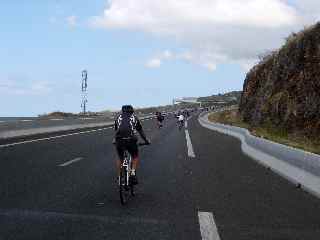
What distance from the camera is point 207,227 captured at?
24.7 ft

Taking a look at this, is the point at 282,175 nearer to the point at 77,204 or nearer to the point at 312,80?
the point at 77,204

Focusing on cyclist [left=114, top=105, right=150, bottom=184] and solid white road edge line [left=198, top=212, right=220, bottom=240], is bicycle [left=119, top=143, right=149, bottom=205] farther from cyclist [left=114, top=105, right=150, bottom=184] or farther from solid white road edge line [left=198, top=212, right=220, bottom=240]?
solid white road edge line [left=198, top=212, right=220, bottom=240]

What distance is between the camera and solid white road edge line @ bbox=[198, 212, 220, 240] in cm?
696

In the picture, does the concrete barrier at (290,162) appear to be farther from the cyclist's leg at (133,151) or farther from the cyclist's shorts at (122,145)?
the cyclist's shorts at (122,145)

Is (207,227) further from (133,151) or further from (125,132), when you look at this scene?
(133,151)

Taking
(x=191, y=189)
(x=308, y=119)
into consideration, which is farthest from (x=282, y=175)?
(x=308, y=119)

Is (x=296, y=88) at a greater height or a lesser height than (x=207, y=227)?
greater

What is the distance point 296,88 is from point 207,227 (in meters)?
26.2

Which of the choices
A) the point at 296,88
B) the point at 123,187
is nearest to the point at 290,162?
the point at 123,187

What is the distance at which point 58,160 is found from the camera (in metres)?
16.8

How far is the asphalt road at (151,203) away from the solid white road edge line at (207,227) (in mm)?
80

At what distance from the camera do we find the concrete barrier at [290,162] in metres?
11.5

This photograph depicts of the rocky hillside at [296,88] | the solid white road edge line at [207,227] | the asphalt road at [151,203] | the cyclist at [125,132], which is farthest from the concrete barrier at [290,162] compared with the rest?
the rocky hillside at [296,88]

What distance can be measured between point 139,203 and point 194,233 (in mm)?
2472
